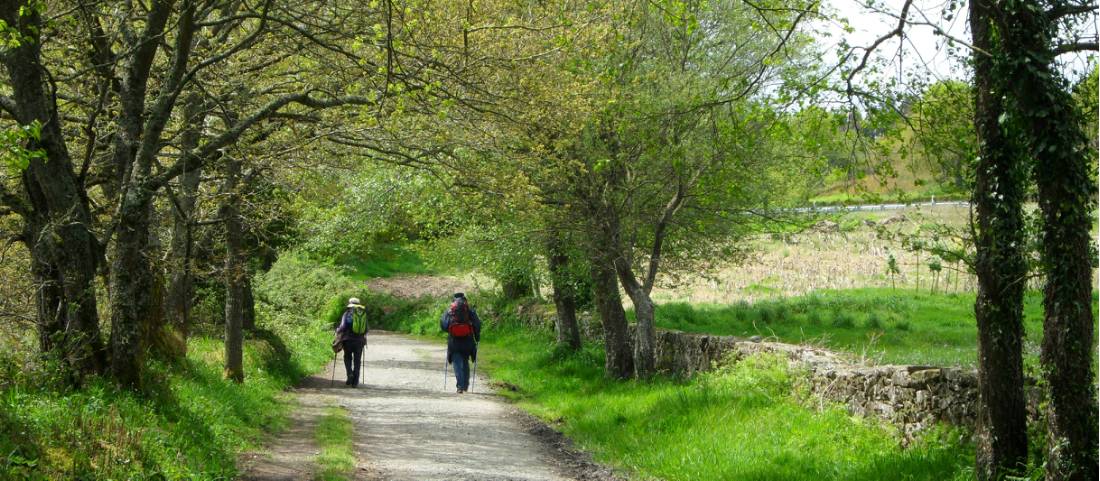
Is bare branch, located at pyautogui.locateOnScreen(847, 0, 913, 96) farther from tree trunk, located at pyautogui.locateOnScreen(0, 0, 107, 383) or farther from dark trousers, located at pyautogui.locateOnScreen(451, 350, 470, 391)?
dark trousers, located at pyautogui.locateOnScreen(451, 350, 470, 391)

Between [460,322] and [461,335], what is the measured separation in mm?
286

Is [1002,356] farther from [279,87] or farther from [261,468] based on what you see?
[279,87]

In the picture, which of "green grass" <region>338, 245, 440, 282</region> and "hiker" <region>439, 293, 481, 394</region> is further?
"green grass" <region>338, 245, 440, 282</region>

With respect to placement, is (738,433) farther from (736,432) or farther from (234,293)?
(234,293)

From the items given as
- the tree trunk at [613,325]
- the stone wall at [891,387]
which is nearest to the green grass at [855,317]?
the tree trunk at [613,325]

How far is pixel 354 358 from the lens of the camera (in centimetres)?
2123

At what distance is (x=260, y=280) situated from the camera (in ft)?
93.9

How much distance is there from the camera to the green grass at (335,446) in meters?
10.9

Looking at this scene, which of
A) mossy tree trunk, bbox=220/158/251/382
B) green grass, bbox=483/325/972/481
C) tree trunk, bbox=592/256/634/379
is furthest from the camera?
tree trunk, bbox=592/256/634/379

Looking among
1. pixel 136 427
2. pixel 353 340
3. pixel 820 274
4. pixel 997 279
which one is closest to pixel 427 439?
pixel 136 427

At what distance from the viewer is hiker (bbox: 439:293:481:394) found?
20062mm

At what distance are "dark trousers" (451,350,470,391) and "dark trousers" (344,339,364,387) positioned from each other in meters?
2.13

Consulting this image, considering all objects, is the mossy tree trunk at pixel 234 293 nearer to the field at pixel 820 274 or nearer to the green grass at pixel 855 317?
the green grass at pixel 855 317

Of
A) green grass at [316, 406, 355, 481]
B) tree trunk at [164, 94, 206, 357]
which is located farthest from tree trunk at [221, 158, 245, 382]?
green grass at [316, 406, 355, 481]
